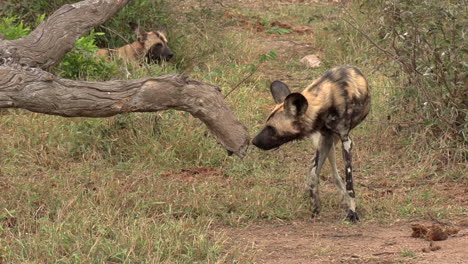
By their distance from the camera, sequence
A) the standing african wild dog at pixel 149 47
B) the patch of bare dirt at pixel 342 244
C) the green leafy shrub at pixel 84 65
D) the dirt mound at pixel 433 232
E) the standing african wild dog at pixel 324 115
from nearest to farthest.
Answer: the patch of bare dirt at pixel 342 244
the dirt mound at pixel 433 232
the standing african wild dog at pixel 324 115
the green leafy shrub at pixel 84 65
the standing african wild dog at pixel 149 47

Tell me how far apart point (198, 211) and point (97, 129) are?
1554 mm

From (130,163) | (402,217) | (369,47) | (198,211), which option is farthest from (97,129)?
(369,47)

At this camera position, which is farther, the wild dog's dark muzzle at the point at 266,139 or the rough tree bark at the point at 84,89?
the wild dog's dark muzzle at the point at 266,139

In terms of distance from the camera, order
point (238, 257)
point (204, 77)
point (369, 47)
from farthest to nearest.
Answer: point (369, 47) → point (204, 77) → point (238, 257)

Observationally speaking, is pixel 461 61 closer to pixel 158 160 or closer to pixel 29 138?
pixel 158 160

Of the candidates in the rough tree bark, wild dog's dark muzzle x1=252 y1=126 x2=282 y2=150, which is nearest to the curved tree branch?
the rough tree bark

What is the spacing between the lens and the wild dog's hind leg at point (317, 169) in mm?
5023

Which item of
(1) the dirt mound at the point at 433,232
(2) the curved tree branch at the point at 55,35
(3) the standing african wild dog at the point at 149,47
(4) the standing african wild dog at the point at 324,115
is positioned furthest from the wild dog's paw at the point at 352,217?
(3) the standing african wild dog at the point at 149,47

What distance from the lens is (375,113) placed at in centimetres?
657

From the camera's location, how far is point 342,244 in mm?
4352

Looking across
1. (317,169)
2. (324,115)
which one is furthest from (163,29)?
(324,115)

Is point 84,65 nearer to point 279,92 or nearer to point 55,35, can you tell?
point 55,35

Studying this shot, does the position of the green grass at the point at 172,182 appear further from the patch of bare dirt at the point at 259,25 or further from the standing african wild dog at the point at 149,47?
the patch of bare dirt at the point at 259,25

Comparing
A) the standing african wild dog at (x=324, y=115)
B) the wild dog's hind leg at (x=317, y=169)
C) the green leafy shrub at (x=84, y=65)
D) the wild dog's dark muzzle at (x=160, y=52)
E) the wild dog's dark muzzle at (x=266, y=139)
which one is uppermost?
the standing african wild dog at (x=324, y=115)
